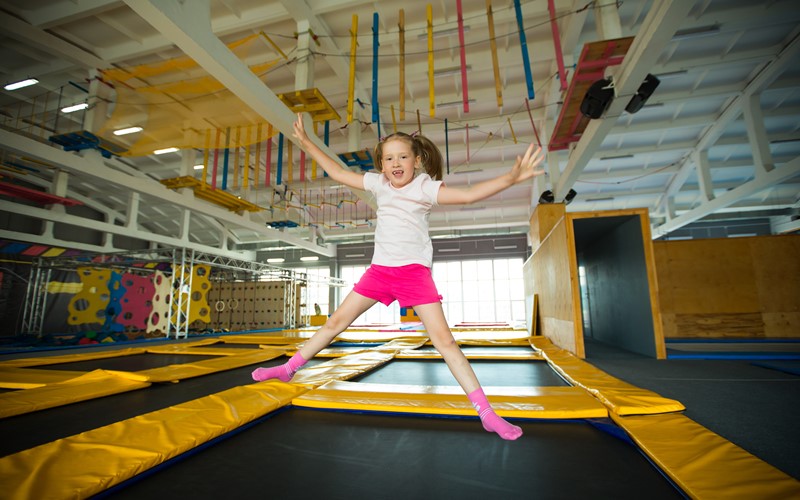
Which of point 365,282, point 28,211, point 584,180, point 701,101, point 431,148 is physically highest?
point 701,101

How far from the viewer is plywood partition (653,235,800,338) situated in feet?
15.3

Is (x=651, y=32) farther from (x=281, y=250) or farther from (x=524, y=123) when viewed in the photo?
(x=281, y=250)

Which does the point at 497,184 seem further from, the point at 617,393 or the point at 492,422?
the point at 617,393

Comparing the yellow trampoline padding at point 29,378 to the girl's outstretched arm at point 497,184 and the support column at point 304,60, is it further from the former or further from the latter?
the support column at point 304,60

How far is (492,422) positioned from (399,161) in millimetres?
1068

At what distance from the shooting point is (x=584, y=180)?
11.4 metres

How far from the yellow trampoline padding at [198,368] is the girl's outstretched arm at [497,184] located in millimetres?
2158

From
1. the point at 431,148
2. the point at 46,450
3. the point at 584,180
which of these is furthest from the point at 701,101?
the point at 46,450

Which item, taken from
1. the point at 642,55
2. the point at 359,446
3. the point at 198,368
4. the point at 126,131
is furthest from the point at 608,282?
the point at 126,131

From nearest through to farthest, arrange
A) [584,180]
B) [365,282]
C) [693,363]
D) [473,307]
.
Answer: [365,282] → [693,363] → [584,180] → [473,307]

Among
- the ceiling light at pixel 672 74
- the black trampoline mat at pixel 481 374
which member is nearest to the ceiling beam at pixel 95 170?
the black trampoline mat at pixel 481 374

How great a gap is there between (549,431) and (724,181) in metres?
15.2

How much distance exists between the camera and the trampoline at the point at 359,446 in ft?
3.02

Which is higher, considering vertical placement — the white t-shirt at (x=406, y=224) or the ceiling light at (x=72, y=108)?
the ceiling light at (x=72, y=108)
